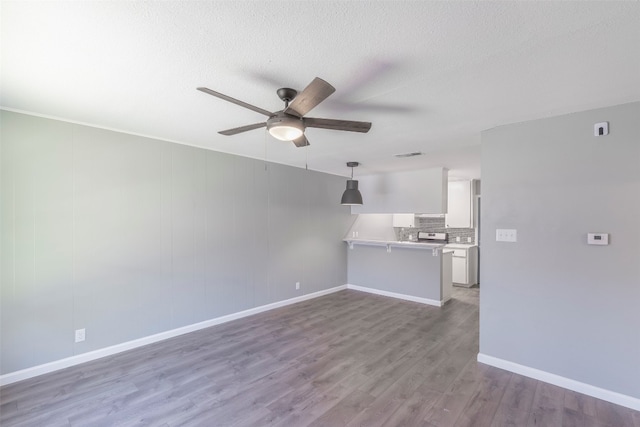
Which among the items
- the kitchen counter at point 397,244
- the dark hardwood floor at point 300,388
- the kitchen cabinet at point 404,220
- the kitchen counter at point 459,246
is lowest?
the dark hardwood floor at point 300,388

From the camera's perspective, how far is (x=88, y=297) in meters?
2.95

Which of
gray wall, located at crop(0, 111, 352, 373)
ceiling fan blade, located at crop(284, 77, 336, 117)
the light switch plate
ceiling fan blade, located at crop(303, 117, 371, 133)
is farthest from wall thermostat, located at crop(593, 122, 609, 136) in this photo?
gray wall, located at crop(0, 111, 352, 373)

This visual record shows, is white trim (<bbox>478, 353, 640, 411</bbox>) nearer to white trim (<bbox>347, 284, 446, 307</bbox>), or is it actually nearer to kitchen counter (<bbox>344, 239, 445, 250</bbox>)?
white trim (<bbox>347, 284, 446, 307</bbox>)

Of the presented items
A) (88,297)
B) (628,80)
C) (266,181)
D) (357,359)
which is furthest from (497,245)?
(88,297)

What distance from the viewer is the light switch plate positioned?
2844mm

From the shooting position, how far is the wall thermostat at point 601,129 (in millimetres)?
2398

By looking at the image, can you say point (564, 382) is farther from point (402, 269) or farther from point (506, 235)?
point (402, 269)

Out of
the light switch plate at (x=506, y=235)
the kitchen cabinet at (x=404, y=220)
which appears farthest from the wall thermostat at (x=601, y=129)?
the kitchen cabinet at (x=404, y=220)

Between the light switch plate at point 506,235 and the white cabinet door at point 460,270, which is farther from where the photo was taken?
the white cabinet door at point 460,270

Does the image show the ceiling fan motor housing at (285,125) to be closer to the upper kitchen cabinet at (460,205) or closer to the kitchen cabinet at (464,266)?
the kitchen cabinet at (464,266)

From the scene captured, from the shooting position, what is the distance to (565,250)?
8.44 feet

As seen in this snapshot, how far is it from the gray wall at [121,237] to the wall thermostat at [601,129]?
388cm

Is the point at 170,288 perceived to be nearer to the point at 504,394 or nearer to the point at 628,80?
the point at 504,394

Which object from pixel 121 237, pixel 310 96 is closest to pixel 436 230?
pixel 310 96
